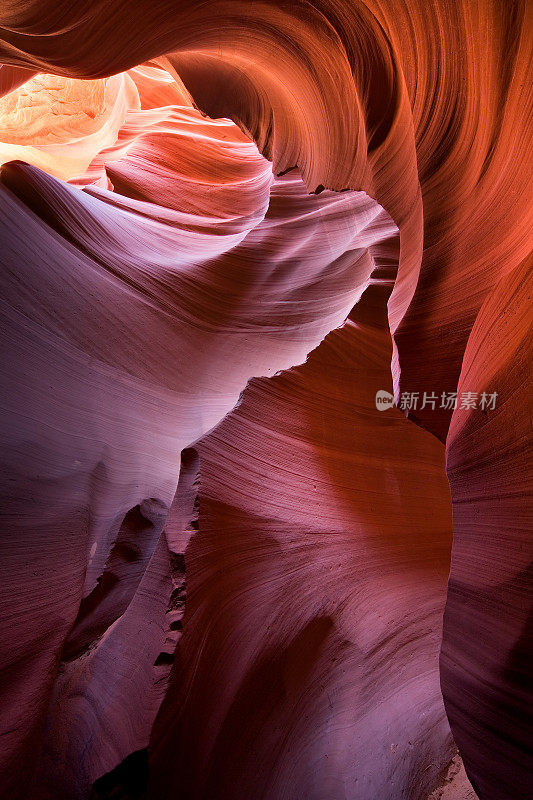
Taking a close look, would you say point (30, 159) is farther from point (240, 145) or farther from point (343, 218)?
point (343, 218)

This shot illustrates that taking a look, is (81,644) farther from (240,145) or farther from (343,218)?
(240,145)

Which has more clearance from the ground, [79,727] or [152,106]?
[152,106]

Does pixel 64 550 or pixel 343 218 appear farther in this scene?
pixel 343 218

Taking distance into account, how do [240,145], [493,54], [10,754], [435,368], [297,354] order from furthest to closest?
[240,145]
[297,354]
[10,754]
[435,368]
[493,54]

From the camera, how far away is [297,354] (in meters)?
2.11

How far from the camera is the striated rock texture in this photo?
131cm

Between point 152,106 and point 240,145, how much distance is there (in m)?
1.39

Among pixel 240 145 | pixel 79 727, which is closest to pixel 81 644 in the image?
pixel 79 727

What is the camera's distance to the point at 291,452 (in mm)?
1724

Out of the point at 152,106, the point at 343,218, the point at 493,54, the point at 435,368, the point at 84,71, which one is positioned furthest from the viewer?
the point at 152,106

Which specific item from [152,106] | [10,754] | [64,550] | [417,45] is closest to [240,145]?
[152,106]

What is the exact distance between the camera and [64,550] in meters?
1.76

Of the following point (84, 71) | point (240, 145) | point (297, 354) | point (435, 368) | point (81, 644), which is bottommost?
point (81, 644)

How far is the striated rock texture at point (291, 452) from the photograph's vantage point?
1309mm
